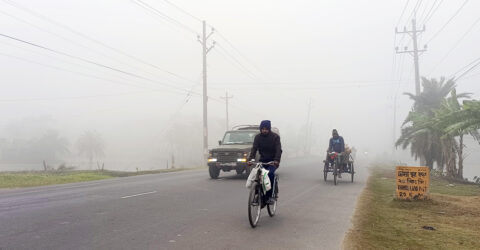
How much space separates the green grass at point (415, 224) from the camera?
19.4ft

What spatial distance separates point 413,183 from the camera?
34.8 ft

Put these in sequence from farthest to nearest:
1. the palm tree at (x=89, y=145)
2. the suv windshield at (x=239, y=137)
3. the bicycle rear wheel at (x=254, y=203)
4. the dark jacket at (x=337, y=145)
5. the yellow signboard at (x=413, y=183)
→ the palm tree at (x=89, y=145), the suv windshield at (x=239, y=137), the dark jacket at (x=337, y=145), the yellow signboard at (x=413, y=183), the bicycle rear wheel at (x=254, y=203)

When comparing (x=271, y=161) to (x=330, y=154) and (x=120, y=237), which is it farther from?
(x=330, y=154)

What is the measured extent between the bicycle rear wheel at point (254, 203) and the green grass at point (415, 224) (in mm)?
1756

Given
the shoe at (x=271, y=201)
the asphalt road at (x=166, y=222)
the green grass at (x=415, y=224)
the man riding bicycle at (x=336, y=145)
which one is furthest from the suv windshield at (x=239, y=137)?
the shoe at (x=271, y=201)

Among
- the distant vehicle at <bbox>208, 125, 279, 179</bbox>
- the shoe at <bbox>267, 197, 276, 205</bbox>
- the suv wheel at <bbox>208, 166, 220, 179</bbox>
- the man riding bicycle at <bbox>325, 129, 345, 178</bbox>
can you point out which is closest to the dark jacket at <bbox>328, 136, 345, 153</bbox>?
the man riding bicycle at <bbox>325, 129, 345, 178</bbox>

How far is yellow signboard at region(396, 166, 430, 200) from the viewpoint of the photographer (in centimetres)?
1053

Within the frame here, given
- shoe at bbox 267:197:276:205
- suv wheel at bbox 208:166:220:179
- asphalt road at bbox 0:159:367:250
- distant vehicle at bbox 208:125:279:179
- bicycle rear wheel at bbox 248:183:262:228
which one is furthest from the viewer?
suv wheel at bbox 208:166:220:179

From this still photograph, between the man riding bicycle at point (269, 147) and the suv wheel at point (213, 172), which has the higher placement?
the man riding bicycle at point (269, 147)

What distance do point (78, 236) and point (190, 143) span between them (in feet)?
352

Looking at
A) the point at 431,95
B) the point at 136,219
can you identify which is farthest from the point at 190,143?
the point at 136,219

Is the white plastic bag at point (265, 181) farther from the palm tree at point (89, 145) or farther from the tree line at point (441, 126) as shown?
the palm tree at point (89, 145)

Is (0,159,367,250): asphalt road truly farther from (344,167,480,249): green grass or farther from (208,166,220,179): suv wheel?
(208,166,220,179): suv wheel

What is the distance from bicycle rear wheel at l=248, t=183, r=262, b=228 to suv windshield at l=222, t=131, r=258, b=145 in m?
10.5
